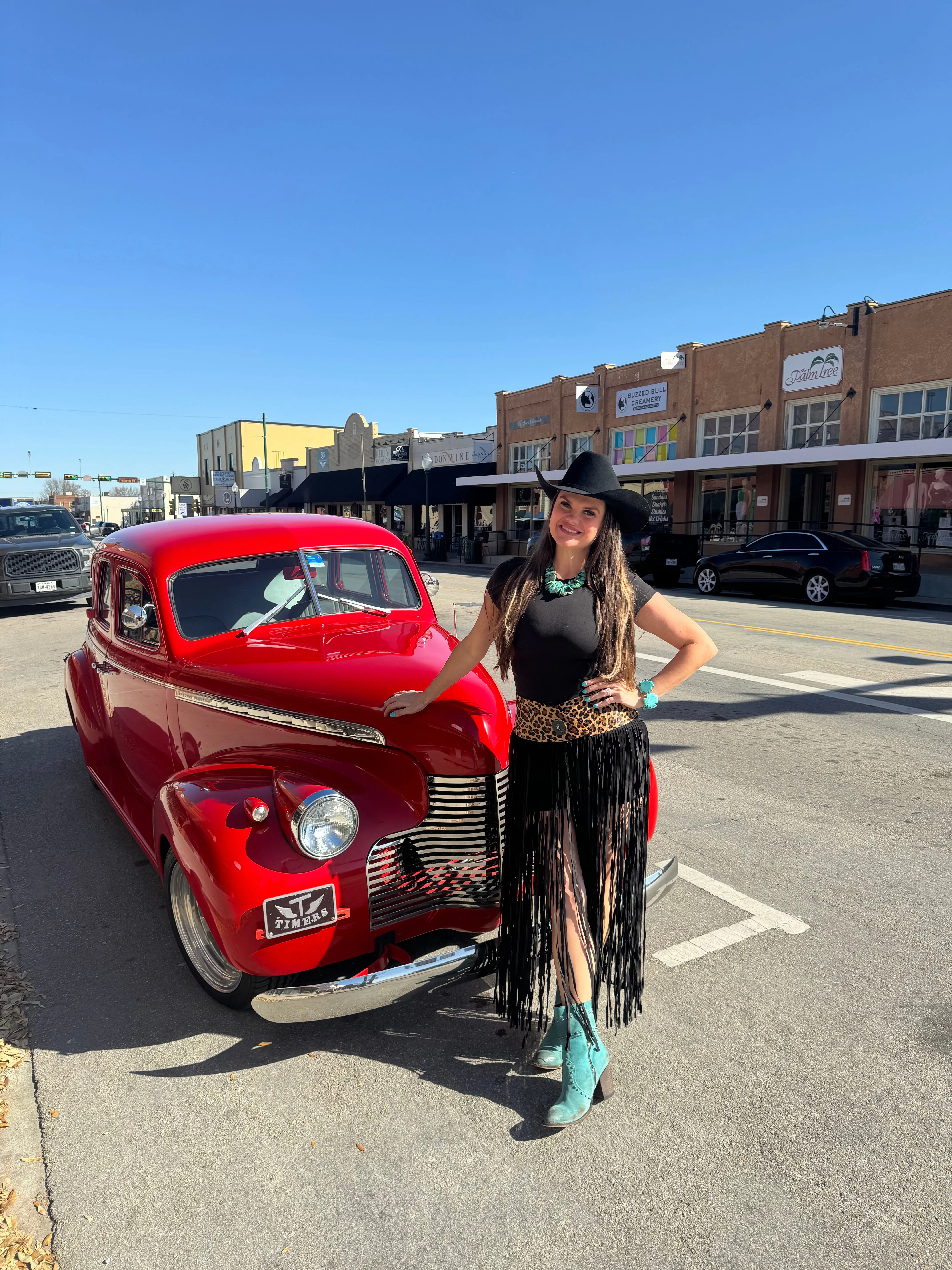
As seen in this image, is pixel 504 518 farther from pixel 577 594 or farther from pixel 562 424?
pixel 577 594

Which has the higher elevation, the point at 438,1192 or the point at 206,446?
the point at 206,446

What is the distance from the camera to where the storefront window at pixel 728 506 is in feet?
85.5

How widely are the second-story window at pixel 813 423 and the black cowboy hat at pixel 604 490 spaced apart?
22.2 m

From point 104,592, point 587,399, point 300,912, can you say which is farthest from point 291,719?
point 587,399

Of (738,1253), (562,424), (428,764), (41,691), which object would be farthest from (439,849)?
(562,424)

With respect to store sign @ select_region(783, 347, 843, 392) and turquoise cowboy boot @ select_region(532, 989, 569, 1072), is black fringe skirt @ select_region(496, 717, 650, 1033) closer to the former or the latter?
turquoise cowboy boot @ select_region(532, 989, 569, 1072)

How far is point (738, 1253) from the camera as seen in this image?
2082 millimetres

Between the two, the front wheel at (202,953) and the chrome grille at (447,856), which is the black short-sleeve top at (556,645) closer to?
the chrome grille at (447,856)

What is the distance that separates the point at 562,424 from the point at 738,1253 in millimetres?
32773

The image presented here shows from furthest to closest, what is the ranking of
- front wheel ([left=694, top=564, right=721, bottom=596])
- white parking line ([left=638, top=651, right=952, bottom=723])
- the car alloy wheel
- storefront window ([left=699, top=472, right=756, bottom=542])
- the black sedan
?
storefront window ([left=699, top=472, right=756, bottom=542]) → front wheel ([left=694, top=564, right=721, bottom=596]) → the car alloy wheel → the black sedan → white parking line ([left=638, top=651, right=952, bottom=723])

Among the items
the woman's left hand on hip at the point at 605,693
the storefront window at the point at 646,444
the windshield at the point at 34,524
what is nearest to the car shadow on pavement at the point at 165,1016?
the woman's left hand on hip at the point at 605,693

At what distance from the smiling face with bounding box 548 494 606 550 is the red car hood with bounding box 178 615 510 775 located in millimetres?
822

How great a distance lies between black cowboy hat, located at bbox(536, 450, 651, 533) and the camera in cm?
249

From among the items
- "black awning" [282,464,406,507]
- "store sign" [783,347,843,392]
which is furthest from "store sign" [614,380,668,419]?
"black awning" [282,464,406,507]
